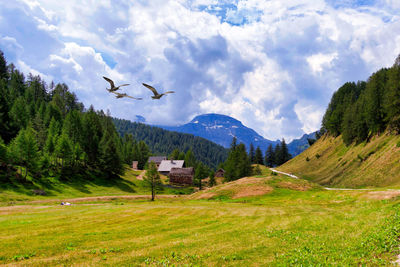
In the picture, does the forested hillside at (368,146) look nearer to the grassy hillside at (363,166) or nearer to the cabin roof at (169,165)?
the grassy hillside at (363,166)

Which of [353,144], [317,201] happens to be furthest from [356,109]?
[317,201]

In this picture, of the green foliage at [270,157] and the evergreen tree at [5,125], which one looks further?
the green foliage at [270,157]

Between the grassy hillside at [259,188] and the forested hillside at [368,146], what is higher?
the forested hillside at [368,146]

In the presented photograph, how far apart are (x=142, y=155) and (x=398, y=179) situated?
140994 mm

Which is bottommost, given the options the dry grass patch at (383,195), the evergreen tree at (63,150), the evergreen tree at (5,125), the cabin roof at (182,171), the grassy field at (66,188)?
the grassy field at (66,188)

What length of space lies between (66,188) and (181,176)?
194ft

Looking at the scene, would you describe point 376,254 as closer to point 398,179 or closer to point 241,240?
point 241,240

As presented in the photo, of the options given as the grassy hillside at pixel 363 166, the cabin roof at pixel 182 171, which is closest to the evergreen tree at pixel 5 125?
the cabin roof at pixel 182 171

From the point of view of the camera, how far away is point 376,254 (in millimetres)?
11258

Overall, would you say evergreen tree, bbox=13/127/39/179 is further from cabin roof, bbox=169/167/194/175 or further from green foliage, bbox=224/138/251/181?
cabin roof, bbox=169/167/194/175

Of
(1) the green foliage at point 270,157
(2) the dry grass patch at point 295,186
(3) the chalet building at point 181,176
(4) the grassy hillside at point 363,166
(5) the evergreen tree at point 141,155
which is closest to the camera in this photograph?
(4) the grassy hillside at point 363,166

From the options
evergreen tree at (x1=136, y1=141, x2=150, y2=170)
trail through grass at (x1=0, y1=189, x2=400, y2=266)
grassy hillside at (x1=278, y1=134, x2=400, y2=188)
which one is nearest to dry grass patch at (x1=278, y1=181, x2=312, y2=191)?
grassy hillside at (x1=278, y1=134, x2=400, y2=188)

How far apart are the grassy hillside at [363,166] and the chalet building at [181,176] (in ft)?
172

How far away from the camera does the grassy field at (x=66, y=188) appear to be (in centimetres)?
5777
